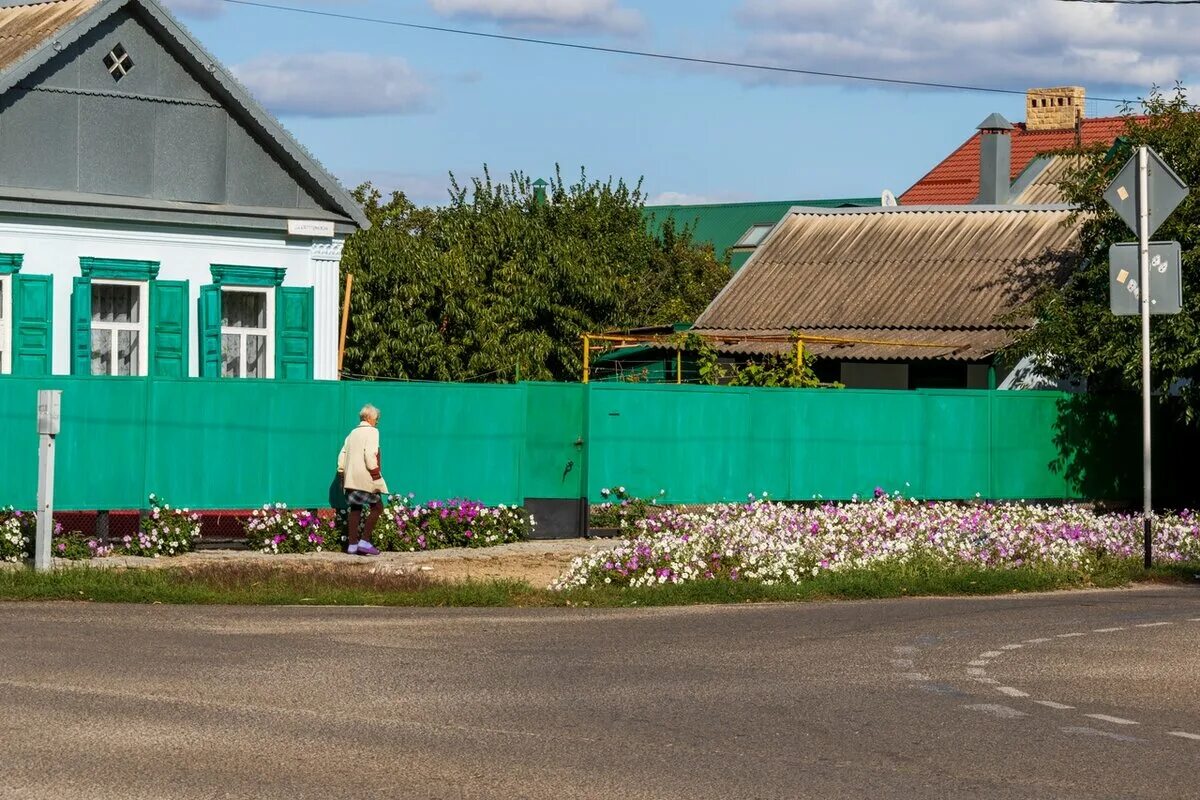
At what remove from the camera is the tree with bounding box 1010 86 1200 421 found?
2567cm

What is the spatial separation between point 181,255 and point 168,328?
969 mm

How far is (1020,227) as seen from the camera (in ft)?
120

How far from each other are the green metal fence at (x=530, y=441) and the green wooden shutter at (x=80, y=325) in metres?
3.07

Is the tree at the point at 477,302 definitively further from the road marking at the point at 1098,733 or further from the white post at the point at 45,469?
the road marking at the point at 1098,733

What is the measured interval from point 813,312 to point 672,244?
28.3 m

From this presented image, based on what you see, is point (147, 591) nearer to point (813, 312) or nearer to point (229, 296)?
point (229, 296)

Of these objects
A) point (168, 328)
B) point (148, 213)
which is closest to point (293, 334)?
point (168, 328)

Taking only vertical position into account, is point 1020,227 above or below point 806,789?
above

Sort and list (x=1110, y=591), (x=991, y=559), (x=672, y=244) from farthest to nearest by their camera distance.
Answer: (x=672, y=244), (x=991, y=559), (x=1110, y=591)

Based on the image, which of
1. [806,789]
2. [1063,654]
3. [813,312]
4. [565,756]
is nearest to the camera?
[806,789]

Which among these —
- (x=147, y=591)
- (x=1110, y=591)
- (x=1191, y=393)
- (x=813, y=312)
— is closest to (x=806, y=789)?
(x=147, y=591)

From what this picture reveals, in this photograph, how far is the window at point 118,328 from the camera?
24.1 meters

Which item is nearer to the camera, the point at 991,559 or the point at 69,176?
the point at 991,559

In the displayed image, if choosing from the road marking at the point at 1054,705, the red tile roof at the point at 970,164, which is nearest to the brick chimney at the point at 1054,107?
the red tile roof at the point at 970,164
